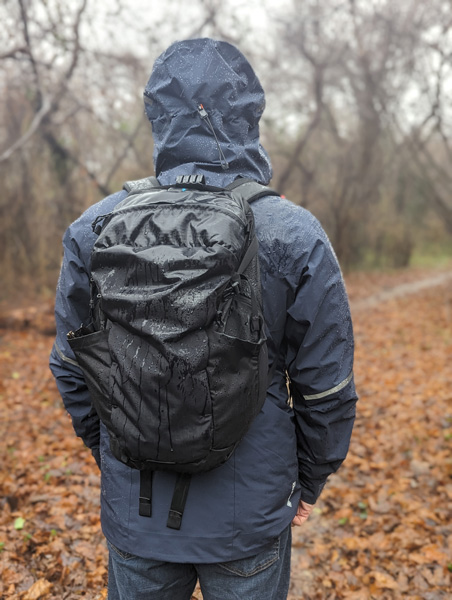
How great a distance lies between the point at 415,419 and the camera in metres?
5.30

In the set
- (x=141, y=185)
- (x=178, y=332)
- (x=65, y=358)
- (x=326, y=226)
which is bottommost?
(x=326, y=226)

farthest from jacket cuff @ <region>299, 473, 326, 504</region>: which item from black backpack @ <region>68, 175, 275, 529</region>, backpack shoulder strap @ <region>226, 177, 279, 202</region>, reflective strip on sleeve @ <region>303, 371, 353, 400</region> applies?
backpack shoulder strap @ <region>226, 177, 279, 202</region>

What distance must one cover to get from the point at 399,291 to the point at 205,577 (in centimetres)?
1340

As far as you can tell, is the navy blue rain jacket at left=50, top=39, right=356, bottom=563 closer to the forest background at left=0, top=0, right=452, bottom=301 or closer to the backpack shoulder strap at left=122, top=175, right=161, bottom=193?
the backpack shoulder strap at left=122, top=175, right=161, bottom=193

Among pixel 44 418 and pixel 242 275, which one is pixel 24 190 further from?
pixel 242 275

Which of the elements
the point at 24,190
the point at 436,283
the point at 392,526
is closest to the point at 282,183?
the point at 436,283

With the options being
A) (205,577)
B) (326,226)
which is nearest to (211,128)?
(205,577)

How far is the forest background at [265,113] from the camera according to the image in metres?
8.39

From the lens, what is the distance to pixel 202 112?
1479 mm

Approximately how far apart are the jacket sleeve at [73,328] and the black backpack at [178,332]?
0.90 ft

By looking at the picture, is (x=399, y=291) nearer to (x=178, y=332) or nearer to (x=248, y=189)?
(x=248, y=189)

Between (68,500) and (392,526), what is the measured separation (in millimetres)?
2337

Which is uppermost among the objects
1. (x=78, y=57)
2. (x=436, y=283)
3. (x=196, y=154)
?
(x=78, y=57)

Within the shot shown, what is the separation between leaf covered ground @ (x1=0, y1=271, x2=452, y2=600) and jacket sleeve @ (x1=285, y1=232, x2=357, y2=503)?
67.9 inches
